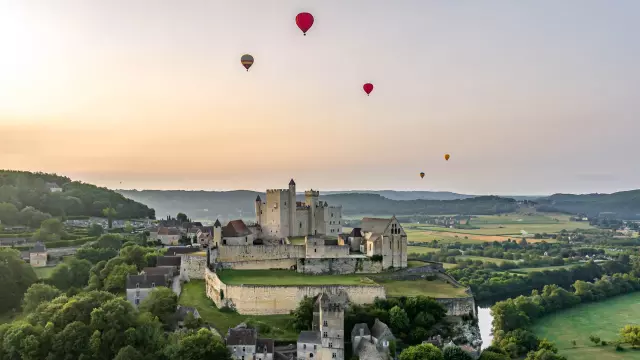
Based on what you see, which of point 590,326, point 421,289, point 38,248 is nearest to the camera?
point 421,289

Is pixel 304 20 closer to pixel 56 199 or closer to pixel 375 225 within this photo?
pixel 375 225

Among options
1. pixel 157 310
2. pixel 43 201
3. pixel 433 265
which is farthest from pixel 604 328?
pixel 43 201

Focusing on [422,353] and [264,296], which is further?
[264,296]

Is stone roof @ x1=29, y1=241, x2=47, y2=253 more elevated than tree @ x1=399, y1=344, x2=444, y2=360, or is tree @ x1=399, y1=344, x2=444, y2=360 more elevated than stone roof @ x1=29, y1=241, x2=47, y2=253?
stone roof @ x1=29, y1=241, x2=47, y2=253

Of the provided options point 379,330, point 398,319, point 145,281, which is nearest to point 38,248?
point 145,281

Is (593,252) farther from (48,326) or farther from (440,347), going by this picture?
(48,326)

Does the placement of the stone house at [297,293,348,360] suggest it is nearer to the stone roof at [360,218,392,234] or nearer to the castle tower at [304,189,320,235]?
the stone roof at [360,218,392,234]

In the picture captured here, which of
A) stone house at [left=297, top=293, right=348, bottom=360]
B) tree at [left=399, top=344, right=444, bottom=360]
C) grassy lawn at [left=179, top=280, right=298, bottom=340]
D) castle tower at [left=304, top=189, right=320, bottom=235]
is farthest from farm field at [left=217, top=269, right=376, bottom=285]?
castle tower at [left=304, top=189, right=320, bottom=235]

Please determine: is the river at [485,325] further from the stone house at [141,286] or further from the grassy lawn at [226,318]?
the stone house at [141,286]
